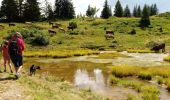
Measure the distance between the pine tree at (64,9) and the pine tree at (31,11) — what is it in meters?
9.25

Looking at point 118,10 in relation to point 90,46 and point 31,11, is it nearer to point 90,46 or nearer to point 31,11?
point 31,11

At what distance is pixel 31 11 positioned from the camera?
3959 inches

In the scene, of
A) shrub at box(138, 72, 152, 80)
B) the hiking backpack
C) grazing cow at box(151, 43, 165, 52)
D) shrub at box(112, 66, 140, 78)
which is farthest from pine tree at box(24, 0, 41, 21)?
the hiking backpack

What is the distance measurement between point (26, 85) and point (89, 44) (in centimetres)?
4705

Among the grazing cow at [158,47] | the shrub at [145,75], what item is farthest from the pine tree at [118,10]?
the shrub at [145,75]

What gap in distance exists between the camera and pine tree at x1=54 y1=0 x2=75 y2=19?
108938 mm

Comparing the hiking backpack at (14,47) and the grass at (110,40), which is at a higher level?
the hiking backpack at (14,47)

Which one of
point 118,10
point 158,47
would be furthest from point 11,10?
point 158,47

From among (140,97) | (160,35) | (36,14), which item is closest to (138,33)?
(160,35)

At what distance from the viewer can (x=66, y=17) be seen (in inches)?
4272

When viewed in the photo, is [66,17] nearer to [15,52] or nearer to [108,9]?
[108,9]

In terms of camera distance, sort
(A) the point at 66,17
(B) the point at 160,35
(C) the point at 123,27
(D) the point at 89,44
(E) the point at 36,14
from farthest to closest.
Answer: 1. (A) the point at 66,17
2. (E) the point at 36,14
3. (C) the point at 123,27
4. (B) the point at 160,35
5. (D) the point at 89,44

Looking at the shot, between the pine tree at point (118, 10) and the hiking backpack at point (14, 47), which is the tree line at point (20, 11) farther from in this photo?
the hiking backpack at point (14, 47)

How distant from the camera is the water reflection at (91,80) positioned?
2469cm
